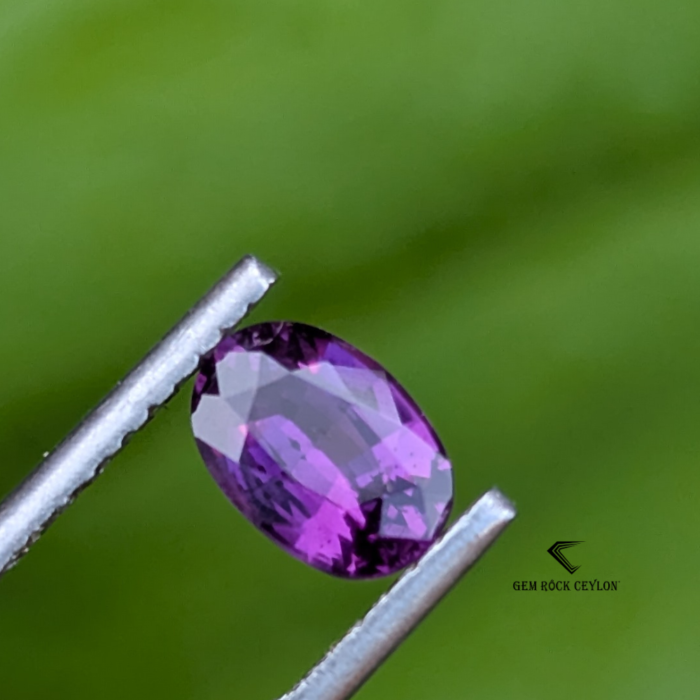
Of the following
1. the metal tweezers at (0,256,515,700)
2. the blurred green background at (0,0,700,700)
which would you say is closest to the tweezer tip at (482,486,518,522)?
the metal tweezers at (0,256,515,700)

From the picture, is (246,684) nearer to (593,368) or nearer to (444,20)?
(593,368)

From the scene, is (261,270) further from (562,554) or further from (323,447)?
(562,554)

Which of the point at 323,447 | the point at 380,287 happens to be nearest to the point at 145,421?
the point at 323,447

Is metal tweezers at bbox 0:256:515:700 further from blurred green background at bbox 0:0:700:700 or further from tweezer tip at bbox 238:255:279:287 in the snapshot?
blurred green background at bbox 0:0:700:700

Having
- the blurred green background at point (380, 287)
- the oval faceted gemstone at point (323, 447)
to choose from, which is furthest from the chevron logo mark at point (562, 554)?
the oval faceted gemstone at point (323, 447)

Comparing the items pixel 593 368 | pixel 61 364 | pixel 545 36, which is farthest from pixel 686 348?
pixel 61 364

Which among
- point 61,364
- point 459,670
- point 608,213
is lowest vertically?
point 459,670

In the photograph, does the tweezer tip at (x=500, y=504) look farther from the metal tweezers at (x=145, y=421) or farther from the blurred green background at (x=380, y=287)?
the blurred green background at (x=380, y=287)
